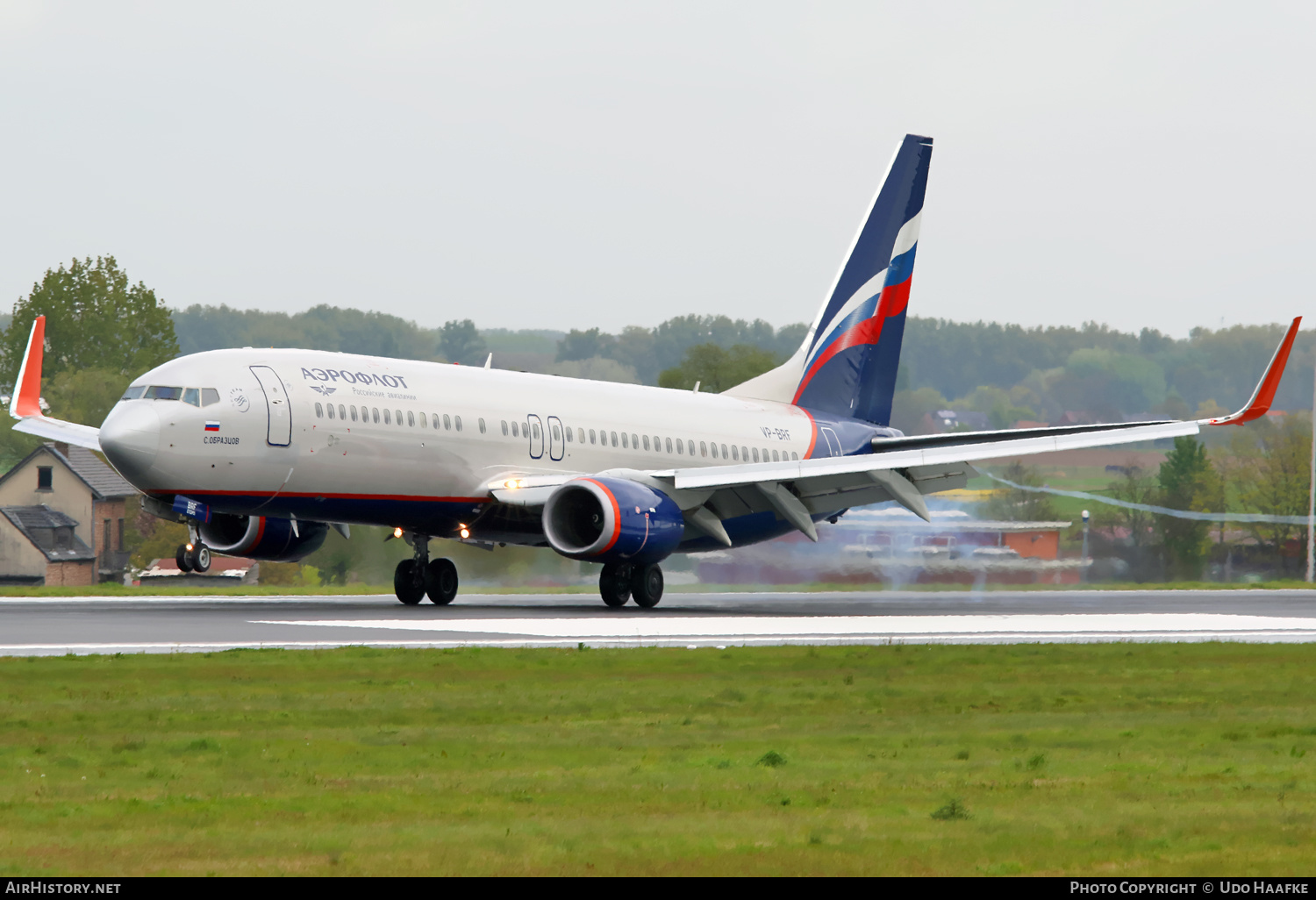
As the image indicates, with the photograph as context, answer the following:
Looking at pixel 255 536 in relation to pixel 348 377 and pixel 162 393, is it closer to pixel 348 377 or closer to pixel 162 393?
pixel 348 377

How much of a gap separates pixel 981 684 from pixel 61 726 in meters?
9.84

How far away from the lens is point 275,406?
29641mm

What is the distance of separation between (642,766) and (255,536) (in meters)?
21.7

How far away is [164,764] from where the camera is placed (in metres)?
12.8

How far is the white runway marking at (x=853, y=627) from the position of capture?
83.9ft

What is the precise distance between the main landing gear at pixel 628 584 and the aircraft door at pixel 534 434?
2.69 meters

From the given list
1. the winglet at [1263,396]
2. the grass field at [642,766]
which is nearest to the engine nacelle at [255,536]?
the grass field at [642,766]

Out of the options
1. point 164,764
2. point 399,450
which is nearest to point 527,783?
point 164,764

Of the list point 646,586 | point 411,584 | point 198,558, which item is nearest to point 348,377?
point 198,558

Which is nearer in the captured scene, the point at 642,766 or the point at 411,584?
the point at 642,766

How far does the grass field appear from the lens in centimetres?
981

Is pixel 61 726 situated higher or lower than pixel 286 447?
lower

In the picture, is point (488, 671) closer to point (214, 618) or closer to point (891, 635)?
point (891, 635)
